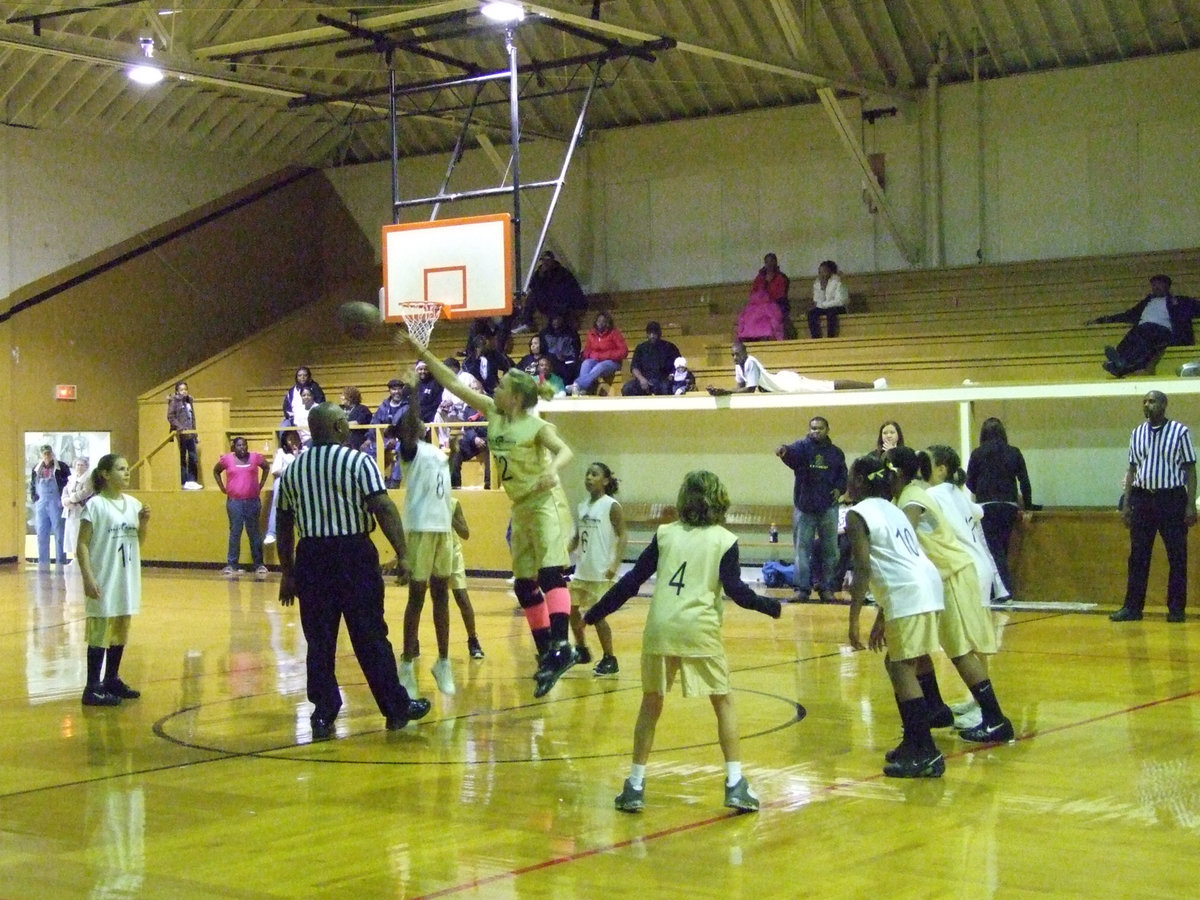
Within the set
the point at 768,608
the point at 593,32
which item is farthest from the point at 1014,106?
the point at 768,608

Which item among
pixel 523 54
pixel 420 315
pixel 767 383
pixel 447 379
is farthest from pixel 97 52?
pixel 447 379

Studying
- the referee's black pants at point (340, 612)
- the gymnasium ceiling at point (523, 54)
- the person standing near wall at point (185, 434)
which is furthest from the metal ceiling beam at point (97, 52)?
the referee's black pants at point (340, 612)

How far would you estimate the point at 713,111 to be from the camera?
24.4 metres

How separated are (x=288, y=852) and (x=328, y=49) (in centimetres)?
1859

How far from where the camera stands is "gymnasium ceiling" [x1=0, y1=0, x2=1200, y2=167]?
1827 centimetres

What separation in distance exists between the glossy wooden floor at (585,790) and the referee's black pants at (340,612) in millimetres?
259

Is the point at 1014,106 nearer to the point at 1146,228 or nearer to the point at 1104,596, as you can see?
the point at 1146,228

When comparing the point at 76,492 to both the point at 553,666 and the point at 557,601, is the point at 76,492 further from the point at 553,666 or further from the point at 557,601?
the point at 553,666

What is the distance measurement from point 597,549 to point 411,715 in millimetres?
2522

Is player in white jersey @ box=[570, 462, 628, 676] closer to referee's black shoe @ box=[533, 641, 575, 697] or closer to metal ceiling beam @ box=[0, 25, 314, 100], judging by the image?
referee's black shoe @ box=[533, 641, 575, 697]

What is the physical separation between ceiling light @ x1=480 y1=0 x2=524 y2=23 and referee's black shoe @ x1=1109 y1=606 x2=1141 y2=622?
8.37m

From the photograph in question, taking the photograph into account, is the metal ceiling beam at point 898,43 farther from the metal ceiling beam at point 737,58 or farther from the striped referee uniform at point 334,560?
the striped referee uniform at point 334,560

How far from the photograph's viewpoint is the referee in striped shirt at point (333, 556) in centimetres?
828

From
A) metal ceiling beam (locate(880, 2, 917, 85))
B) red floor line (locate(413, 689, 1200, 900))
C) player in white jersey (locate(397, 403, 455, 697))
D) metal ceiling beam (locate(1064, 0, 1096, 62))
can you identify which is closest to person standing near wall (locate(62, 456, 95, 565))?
metal ceiling beam (locate(880, 2, 917, 85))
